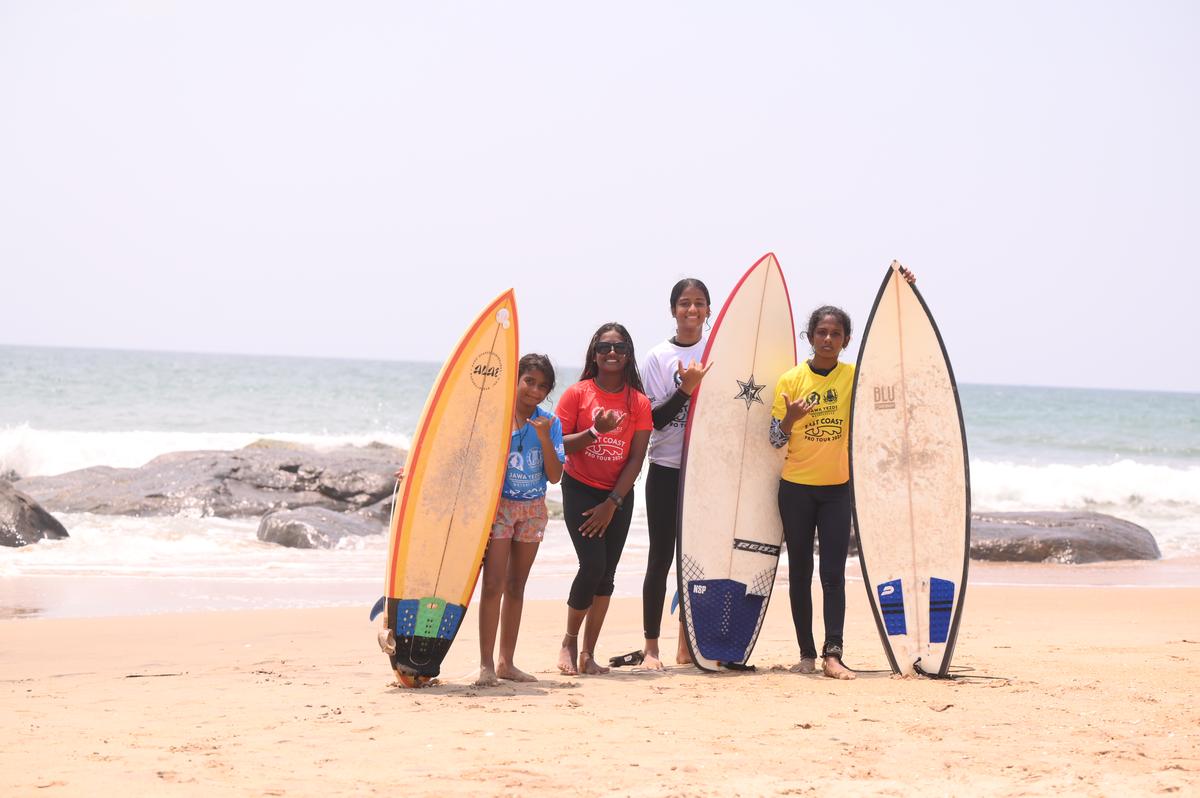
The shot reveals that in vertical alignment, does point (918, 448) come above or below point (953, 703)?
above

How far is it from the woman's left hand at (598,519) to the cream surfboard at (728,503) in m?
0.50

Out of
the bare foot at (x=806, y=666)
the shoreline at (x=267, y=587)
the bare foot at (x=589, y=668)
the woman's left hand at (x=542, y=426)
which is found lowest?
the shoreline at (x=267, y=587)

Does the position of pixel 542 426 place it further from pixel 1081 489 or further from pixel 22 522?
pixel 1081 489

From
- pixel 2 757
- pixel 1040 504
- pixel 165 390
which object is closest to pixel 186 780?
pixel 2 757

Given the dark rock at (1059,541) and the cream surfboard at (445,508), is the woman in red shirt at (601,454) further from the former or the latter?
the dark rock at (1059,541)

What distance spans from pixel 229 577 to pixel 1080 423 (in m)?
35.9

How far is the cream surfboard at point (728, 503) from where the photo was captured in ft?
16.4

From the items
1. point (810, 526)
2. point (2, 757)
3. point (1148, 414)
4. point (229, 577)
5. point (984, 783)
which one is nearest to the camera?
point (984, 783)

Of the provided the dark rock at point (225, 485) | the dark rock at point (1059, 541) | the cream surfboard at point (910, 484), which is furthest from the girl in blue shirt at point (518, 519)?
the dark rock at point (225, 485)

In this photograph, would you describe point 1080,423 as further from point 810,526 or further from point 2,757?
point 2,757

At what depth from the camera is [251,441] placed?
23188 millimetres

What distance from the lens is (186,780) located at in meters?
3.11

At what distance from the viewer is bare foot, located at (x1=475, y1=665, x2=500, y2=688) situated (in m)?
4.39

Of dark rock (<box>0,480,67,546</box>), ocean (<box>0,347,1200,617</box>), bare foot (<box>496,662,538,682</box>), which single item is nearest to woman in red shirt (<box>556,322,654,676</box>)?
ocean (<box>0,347,1200,617</box>)
